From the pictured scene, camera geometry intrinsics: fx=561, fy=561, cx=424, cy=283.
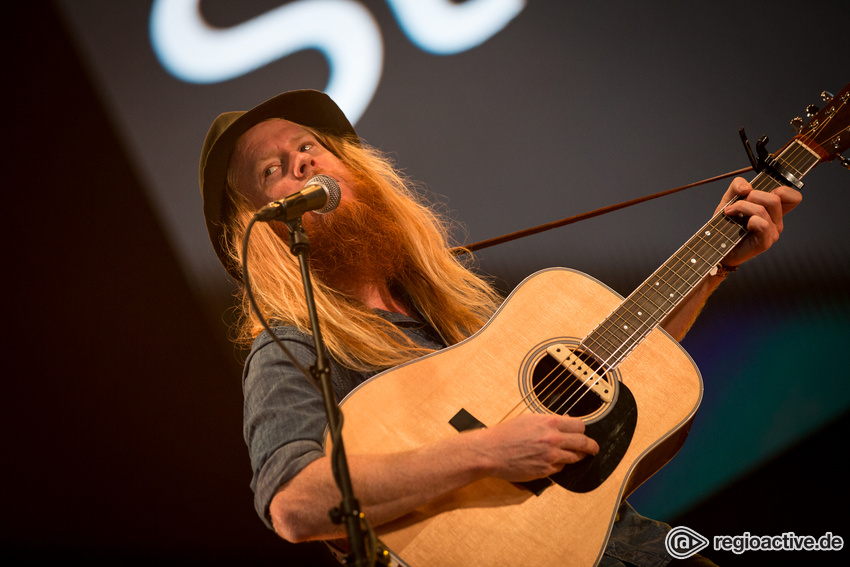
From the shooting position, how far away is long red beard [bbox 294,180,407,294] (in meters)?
2.24

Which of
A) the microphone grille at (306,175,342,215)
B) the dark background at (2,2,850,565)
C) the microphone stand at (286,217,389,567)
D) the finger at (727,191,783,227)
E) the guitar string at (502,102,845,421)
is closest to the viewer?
the microphone stand at (286,217,389,567)

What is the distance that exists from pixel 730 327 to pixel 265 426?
2099 mm

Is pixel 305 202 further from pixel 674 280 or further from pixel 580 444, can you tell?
pixel 674 280

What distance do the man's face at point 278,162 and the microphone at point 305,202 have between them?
77cm

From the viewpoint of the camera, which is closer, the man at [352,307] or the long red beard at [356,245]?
the man at [352,307]

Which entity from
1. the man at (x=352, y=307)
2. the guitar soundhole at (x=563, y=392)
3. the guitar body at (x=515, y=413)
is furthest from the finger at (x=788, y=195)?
the guitar soundhole at (x=563, y=392)

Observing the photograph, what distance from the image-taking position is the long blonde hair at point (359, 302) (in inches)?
73.9

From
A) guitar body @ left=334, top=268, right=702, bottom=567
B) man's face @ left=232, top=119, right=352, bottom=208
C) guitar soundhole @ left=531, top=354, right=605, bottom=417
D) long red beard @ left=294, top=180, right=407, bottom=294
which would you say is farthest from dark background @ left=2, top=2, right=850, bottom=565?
guitar soundhole @ left=531, top=354, right=605, bottom=417

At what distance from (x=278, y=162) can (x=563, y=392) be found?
4.72ft

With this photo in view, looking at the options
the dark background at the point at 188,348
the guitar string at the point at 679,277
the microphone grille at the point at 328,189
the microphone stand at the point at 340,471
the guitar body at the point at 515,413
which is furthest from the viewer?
the dark background at the point at 188,348

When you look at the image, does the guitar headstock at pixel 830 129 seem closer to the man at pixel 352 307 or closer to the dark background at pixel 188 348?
the man at pixel 352 307

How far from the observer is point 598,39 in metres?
2.87

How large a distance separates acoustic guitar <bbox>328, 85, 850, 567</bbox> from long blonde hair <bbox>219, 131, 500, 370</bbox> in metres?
0.35

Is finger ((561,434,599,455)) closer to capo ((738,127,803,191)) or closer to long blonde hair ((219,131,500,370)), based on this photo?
long blonde hair ((219,131,500,370))
